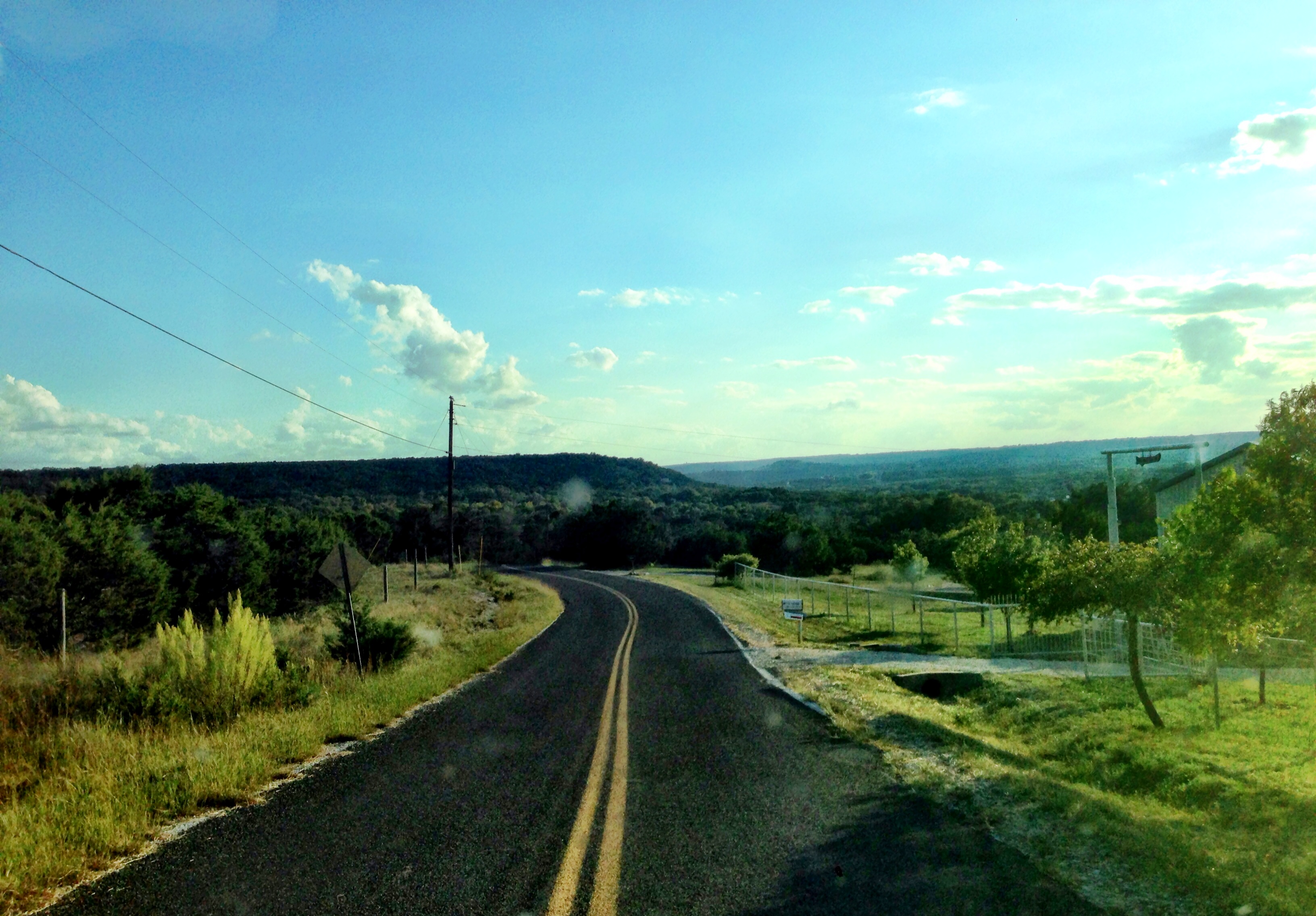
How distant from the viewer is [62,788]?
7738 millimetres

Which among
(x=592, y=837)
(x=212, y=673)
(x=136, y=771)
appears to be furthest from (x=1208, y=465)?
(x=136, y=771)

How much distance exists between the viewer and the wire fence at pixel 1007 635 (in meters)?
18.2

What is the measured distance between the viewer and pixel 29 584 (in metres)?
25.6

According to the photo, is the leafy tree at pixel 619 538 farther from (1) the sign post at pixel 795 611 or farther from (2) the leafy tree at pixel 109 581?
(1) the sign post at pixel 795 611

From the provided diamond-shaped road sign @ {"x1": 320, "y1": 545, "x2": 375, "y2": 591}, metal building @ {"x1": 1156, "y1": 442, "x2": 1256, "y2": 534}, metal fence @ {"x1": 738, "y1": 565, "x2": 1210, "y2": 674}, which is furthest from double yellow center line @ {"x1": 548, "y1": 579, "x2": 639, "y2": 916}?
metal building @ {"x1": 1156, "y1": 442, "x2": 1256, "y2": 534}

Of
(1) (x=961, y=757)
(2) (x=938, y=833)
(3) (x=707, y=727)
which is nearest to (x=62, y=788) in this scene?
(3) (x=707, y=727)

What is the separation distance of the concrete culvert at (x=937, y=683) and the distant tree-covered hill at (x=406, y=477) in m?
49.2

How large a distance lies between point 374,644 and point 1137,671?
14.7 m

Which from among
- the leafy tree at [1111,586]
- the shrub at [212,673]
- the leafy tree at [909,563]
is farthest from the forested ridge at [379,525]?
the leafy tree at [1111,586]

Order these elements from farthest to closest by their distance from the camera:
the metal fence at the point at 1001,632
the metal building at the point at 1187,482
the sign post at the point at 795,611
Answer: the metal building at the point at 1187,482 < the sign post at the point at 795,611 < the metal fence at the point at 1001,632

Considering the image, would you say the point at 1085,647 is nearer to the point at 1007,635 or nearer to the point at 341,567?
the point at 1007,635

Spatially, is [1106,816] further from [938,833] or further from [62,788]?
[62,788]

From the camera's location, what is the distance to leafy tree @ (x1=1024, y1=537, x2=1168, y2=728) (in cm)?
1312

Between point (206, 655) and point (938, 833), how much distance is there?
10.8 meters
